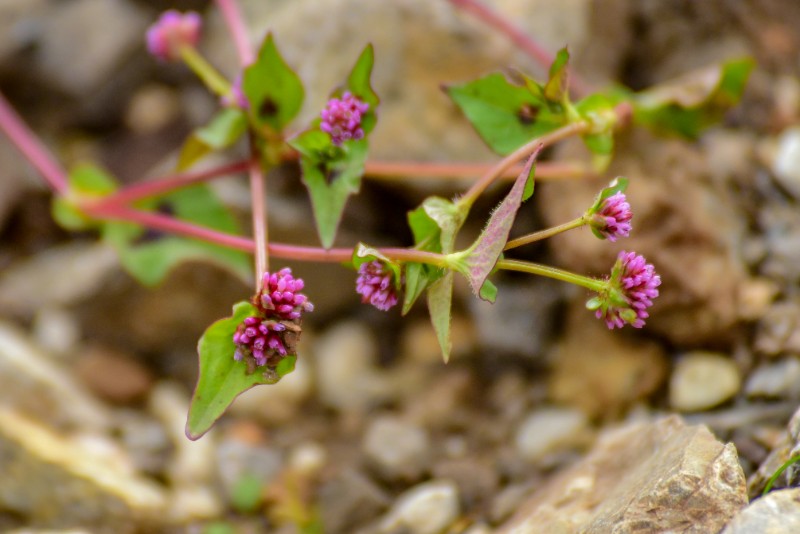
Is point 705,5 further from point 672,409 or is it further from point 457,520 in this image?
point 457,520

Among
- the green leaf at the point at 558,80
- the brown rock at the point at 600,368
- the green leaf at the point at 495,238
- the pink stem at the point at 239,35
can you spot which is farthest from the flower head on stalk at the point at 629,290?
the pink stem at the point at 239,35

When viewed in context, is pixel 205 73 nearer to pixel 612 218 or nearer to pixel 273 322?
pixel 273 322

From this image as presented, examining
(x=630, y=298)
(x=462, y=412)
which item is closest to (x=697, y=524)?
(x=630, y=298)

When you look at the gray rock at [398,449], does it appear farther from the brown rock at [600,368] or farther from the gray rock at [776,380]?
the gray rock at [776,380]

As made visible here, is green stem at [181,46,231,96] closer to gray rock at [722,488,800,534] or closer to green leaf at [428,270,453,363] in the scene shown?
green leaf at [428,270,453,363]

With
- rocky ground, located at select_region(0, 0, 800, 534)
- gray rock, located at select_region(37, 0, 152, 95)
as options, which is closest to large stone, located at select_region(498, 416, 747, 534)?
rocky ground, located at select_region(0, 0, 800, 534)

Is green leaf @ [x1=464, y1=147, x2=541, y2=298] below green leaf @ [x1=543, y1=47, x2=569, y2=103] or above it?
below

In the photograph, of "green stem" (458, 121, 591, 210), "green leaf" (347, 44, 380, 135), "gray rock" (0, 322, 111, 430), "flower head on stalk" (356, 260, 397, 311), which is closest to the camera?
"flower head on stalk" (356, 260, 397, 311)
